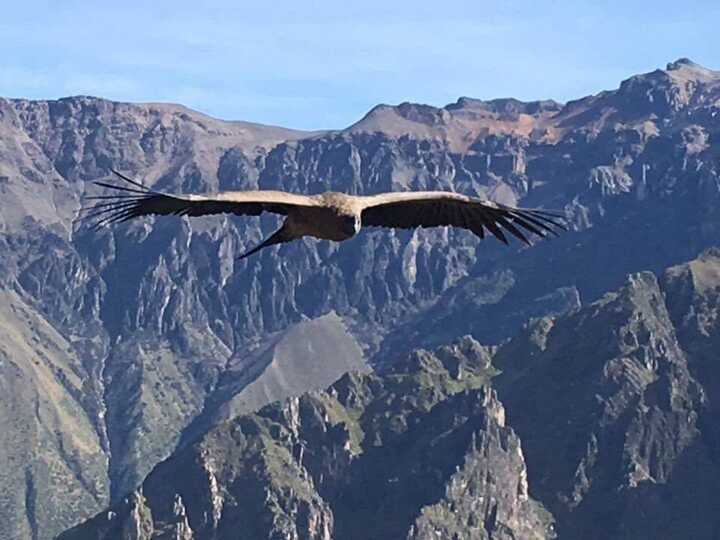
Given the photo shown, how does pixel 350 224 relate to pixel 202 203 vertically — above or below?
below

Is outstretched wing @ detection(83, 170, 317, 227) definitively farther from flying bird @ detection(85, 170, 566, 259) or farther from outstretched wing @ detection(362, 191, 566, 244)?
outstretched wing @ detection(362, 191, 566, 244)

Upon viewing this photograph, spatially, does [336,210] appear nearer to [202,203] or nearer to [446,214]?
[202,203]

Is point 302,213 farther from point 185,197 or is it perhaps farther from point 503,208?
point 503,208

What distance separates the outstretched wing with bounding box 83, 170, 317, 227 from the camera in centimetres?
3684

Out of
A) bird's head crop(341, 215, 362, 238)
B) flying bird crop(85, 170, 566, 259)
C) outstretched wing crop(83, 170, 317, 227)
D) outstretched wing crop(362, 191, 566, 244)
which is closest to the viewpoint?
bird's head crop(341, 215, 362, 238)

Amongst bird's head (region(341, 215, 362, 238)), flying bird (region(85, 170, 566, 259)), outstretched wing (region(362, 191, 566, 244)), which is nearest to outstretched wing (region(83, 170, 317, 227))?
flying bird (region(85, 170, 566, 259))

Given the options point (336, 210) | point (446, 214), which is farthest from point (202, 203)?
point (446, 214)

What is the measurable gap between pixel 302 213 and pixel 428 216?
16.5ft

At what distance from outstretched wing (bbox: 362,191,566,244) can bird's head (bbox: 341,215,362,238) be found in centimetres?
307

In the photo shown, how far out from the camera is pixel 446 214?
41.5 m

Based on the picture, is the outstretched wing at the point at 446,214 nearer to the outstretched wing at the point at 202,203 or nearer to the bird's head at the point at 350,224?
the outstretched wing at the point at 202,203

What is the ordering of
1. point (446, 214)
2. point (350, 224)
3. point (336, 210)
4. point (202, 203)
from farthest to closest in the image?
1. point (446, 214)
2. point (202, 203)
3. point (336, 210)
4. point (350, 224)

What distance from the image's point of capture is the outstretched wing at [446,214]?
39.8m

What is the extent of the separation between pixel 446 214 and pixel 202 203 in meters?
6.46
